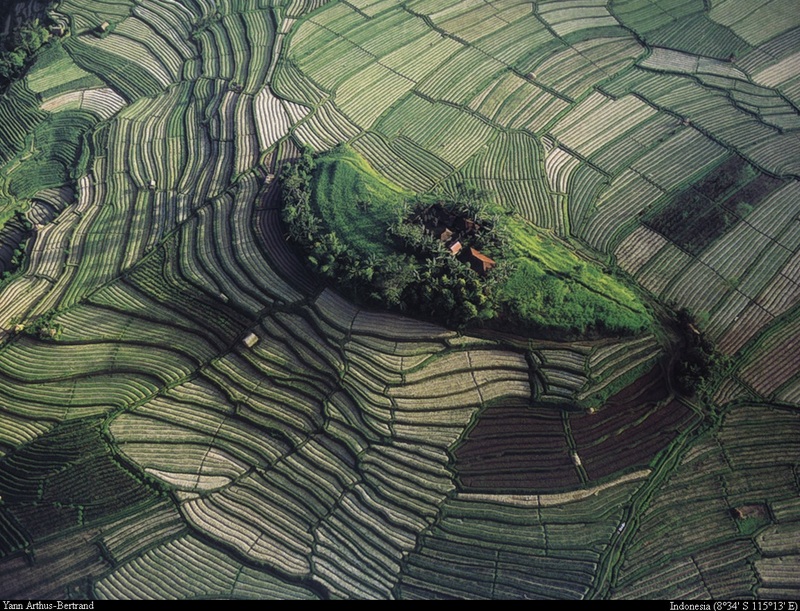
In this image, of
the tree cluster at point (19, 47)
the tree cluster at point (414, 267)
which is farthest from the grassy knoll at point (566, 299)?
the tree cluster at point (19, 47)

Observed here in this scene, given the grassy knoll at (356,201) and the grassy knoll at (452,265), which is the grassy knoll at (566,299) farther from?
the grassy knoll at (356,201)

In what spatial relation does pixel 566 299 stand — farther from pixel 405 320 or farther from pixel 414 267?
pixel 405 320

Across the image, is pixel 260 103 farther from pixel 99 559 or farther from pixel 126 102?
pixel 99 559

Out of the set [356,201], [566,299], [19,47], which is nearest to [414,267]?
[356,201]

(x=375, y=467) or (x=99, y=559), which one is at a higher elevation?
(x=375, y=467)
